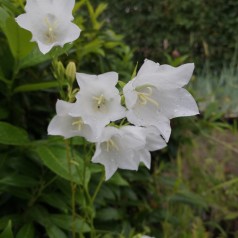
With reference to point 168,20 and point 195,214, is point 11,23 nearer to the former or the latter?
point 195,214

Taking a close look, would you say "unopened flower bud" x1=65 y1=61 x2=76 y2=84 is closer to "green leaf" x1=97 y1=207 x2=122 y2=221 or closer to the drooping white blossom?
the drooping white blossom

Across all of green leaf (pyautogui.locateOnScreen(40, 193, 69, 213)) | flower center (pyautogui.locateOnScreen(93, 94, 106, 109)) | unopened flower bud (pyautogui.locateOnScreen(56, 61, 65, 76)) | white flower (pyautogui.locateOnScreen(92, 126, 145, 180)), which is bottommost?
green leaf (pyautogui.locateOnScreen(40, 193, 69, 213))

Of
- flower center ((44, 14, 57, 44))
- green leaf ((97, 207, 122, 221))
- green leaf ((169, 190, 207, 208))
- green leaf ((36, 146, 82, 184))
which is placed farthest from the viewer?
green leaf ((169, 190, 207, 208))

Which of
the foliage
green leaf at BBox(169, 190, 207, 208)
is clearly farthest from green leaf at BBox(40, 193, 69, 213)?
the foliage

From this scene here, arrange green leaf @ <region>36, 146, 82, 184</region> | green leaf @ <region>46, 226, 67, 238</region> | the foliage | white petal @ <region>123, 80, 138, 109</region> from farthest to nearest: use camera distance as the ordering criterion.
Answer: the foliage → green leaf @ <region>46, 226, 67, 238</region> → green leaf @ <region>36, 146, 82, 184</region> → white petal @ <region>123, 80, 138, 109</region>

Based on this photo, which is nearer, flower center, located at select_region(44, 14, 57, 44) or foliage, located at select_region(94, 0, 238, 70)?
flower center, located at select_region(44, 14, 57, 44)

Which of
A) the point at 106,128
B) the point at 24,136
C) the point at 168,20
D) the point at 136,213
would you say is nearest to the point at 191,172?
the point at 136,213

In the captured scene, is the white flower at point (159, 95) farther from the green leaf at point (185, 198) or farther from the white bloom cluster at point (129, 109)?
the green leaf at point (185, 198)

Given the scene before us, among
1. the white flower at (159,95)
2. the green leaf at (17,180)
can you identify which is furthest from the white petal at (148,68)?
the green leaf at (17,180)
